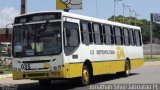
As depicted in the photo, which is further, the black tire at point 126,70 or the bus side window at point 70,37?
the black tire at point 126,70

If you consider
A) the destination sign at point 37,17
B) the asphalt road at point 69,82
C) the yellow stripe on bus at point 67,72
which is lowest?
the asphalt road at point 69,82

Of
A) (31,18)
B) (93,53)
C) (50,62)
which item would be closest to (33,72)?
(50,62)

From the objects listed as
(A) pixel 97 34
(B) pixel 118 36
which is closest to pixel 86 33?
(A) pixel 97 34

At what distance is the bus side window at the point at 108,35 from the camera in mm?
22325

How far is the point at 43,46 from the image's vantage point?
1742 cm

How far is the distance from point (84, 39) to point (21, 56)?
304 centimetres

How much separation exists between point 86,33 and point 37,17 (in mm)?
2686

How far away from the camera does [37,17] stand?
707 inches

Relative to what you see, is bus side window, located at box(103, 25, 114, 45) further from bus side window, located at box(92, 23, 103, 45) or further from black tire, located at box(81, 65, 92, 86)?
black tire, located at box(81, 65, 92, 86)

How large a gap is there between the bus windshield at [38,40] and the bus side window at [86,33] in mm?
2071

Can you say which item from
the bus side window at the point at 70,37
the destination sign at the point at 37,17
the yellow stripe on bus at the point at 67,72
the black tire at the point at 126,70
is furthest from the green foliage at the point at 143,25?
the destination sign at the point at 37,17

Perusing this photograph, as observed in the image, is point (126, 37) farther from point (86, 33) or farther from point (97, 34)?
point (86, 33)

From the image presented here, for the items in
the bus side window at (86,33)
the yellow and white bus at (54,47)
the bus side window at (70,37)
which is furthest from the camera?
the bus side window at (86,33)

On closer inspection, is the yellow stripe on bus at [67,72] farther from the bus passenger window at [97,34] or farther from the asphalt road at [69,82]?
the bus passenger window at [97,34]
